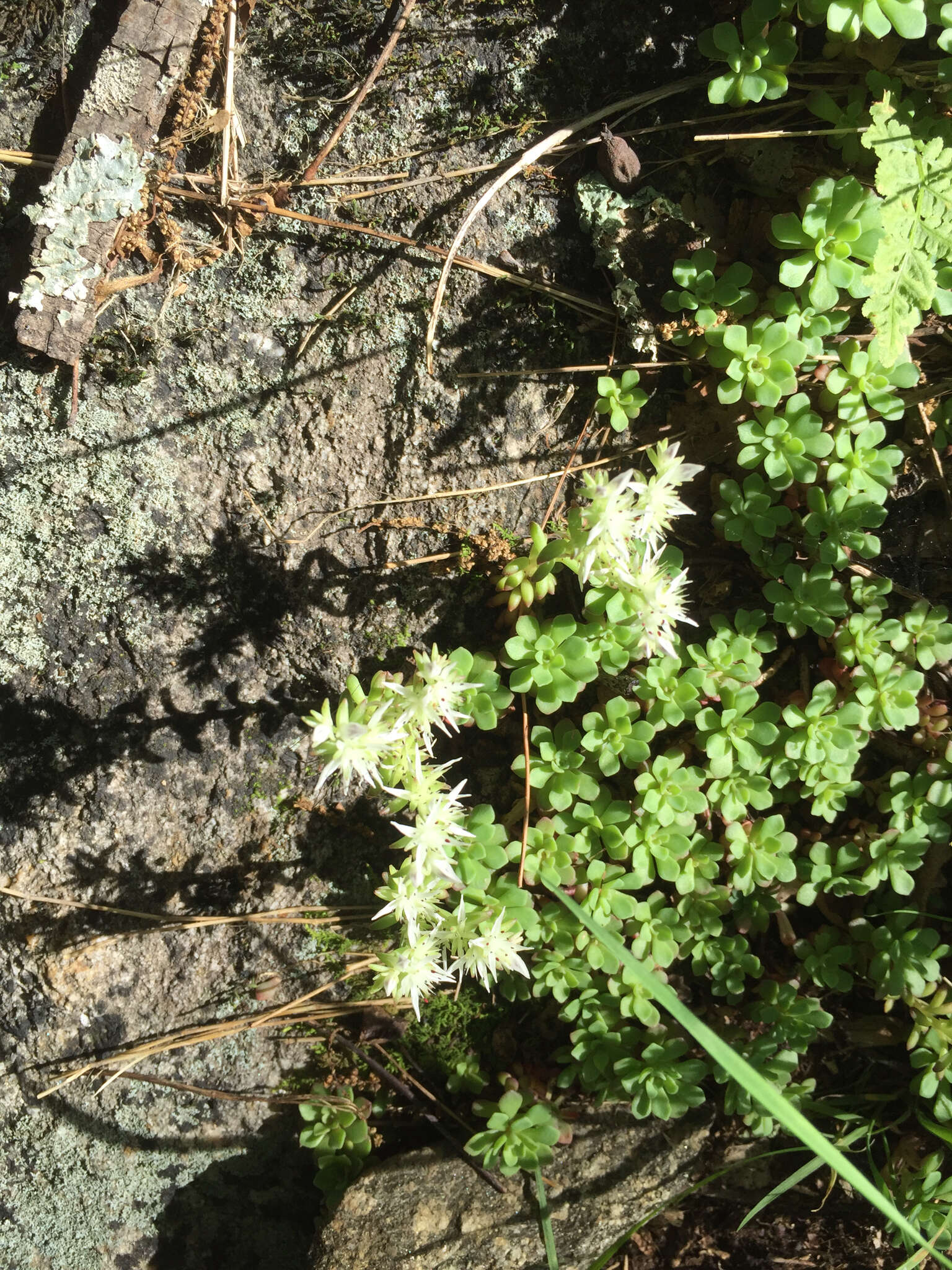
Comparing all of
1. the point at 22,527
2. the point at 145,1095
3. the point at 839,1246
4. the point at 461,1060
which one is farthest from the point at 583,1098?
the point at 22,527

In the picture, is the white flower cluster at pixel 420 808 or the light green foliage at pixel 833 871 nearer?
the white flower cluster at pixel 420 808

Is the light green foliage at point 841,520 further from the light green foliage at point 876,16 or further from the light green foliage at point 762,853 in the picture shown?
the light green foliage at point 876,16

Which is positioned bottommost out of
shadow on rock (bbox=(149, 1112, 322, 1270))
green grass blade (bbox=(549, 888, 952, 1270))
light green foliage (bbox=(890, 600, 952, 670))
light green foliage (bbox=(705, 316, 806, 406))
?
shadow on rock (bbox=(149, 1112, 322, 1270))

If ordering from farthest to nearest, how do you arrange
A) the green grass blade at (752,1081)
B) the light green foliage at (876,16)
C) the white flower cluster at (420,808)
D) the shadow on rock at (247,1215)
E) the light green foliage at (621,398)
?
the shadow on rock at (247,1215), the light green foliage at (621,398), the light green foliage at (876,16), the white flower cluster at (420,808), the green grass blade at (752,1081)

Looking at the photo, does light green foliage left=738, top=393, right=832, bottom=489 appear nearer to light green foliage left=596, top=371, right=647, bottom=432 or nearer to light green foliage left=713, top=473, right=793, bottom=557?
light green foliage left=713, top=473, right=793, bottom=557

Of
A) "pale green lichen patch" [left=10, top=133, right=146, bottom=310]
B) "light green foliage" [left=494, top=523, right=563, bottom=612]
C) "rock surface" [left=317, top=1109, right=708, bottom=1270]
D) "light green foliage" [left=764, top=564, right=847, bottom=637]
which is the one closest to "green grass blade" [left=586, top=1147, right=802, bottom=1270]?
"rock surface" [left=317, top=1109, right=708, bottom=1270]

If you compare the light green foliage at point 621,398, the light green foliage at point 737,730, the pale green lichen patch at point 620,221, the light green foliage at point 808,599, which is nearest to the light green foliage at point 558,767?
the light green foliage at point 737,730

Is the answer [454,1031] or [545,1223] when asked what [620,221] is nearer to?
[454,1031]
